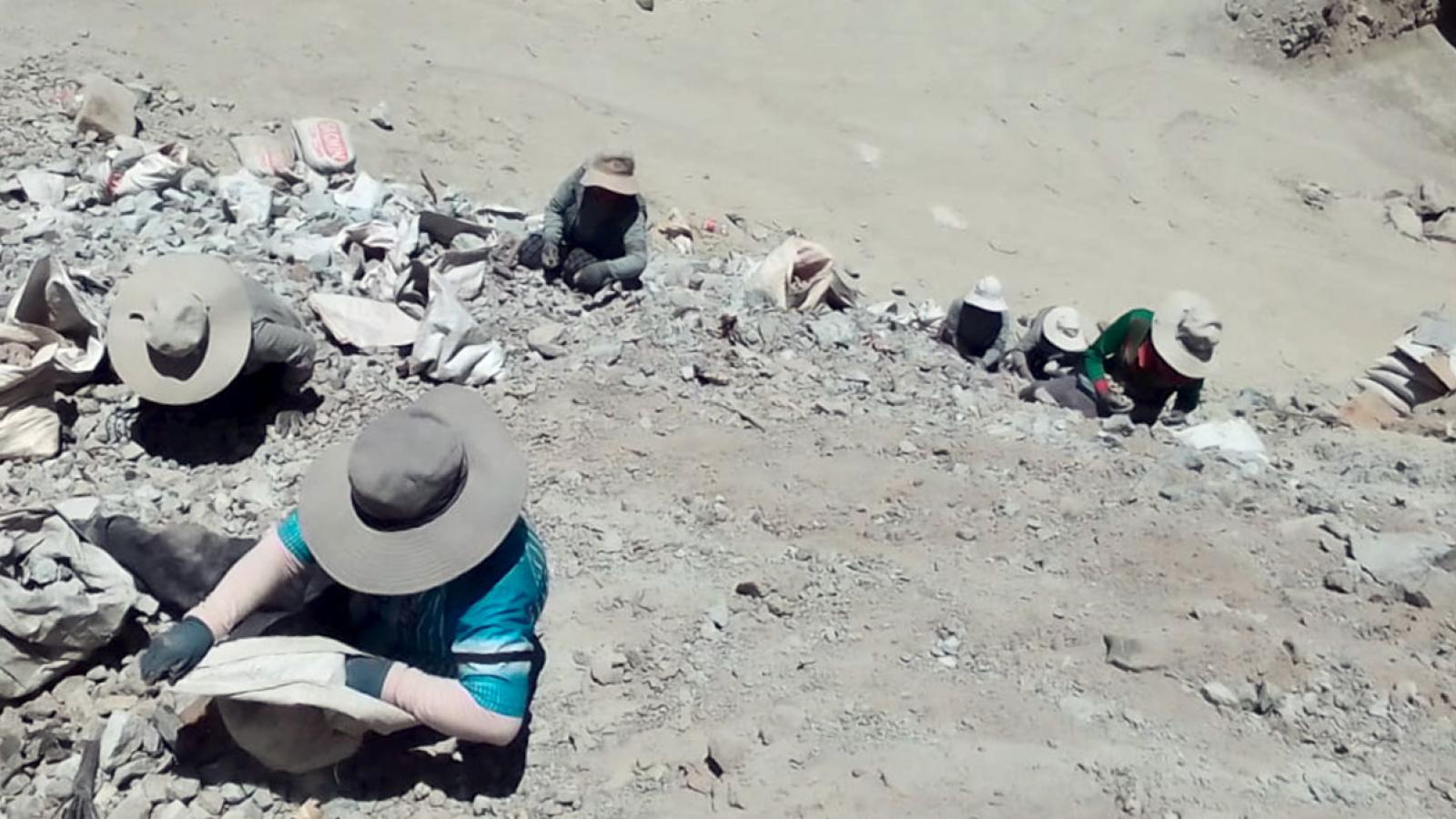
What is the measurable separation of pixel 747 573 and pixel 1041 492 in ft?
4.32

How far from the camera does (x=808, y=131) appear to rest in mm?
9102

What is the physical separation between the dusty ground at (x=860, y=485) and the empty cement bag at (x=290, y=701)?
142 mm

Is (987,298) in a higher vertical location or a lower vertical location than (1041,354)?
higher

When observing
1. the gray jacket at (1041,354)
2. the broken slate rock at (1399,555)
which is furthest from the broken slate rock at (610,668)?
the gray jacket at (1041,354)

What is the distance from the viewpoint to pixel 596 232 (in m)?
6.01

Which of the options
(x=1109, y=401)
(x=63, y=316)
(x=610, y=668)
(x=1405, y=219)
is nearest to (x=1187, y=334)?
(x=1109, y=401)

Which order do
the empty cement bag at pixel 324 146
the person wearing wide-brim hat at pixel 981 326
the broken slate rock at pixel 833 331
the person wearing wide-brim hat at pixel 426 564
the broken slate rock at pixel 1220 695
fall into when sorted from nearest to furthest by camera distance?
the person wearing wide-brim hat at pixel 426 564, the broken slate rock at pixel 1220 695, the broken slate rock at pixel 833 331, the person wearing wide-brim hat at pixel 981 326, the empty cement bag at pixel 324 146

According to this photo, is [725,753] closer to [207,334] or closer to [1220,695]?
[1220,695]

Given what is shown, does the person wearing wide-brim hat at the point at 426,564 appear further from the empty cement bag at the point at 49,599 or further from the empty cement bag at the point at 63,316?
the empty cement bag at the point at 63,316

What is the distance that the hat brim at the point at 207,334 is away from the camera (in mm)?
4281

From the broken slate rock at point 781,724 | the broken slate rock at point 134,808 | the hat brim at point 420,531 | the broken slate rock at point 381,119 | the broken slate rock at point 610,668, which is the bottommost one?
the broken slate rock at point 381,119

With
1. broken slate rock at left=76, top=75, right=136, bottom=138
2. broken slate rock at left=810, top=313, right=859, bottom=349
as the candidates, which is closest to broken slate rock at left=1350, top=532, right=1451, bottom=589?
broken slate rock at left=810, top=313, right=859, bottom=349

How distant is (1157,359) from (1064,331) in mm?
496

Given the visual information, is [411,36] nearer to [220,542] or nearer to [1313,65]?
[220,542]
